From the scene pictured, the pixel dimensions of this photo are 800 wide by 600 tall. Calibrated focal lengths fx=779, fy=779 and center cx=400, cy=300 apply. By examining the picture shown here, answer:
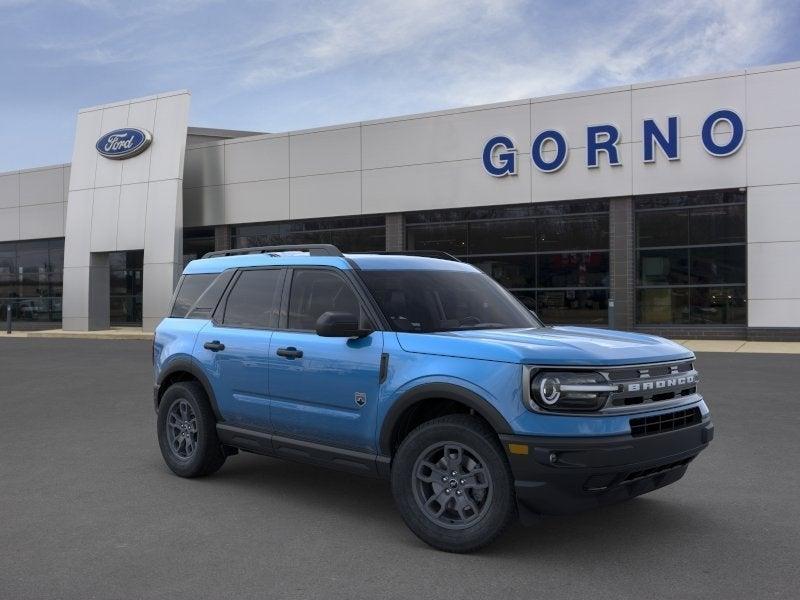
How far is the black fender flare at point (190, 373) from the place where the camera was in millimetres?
6301

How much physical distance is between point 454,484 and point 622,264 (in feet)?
67.7

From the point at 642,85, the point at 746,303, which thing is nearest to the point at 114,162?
the point at 642,85

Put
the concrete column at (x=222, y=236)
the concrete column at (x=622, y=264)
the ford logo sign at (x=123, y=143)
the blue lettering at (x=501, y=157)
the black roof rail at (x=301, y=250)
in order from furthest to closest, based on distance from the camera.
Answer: the concrete column at (x=222, y=236) → the ford logo sign at (x=123, y=143) → the blue lettering at (x=501, y=157) → the concrete column at (x=622, y=264) → the black roof rail at (x=301, y=250)

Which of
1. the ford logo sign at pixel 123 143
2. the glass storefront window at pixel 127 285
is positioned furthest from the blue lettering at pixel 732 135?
the glass storefront window at pixel 127 285

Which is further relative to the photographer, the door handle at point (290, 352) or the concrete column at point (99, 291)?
the concrete column at point (99, 291)

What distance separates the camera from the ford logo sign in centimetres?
3022

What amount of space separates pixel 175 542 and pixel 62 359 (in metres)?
15.2

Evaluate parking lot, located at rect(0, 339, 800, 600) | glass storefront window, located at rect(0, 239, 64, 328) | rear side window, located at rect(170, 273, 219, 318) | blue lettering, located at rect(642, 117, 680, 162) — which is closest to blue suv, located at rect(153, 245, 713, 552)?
rear side window, located at rect(170, 273, 219, 318)

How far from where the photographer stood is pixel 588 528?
508cm

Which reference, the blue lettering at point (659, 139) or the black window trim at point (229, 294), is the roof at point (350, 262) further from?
the blue lettering at point (659, 139)

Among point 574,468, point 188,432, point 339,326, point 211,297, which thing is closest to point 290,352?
point 339,326

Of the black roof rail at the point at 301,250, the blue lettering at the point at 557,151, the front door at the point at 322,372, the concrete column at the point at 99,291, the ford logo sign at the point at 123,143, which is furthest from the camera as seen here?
the concrete column at the point at 99,291

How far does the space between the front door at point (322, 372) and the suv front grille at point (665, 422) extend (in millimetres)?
1607

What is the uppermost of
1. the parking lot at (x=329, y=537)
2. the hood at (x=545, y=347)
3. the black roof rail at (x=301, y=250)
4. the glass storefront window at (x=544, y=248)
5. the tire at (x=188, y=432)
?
the glass storefront window at (x=544, y=248)
